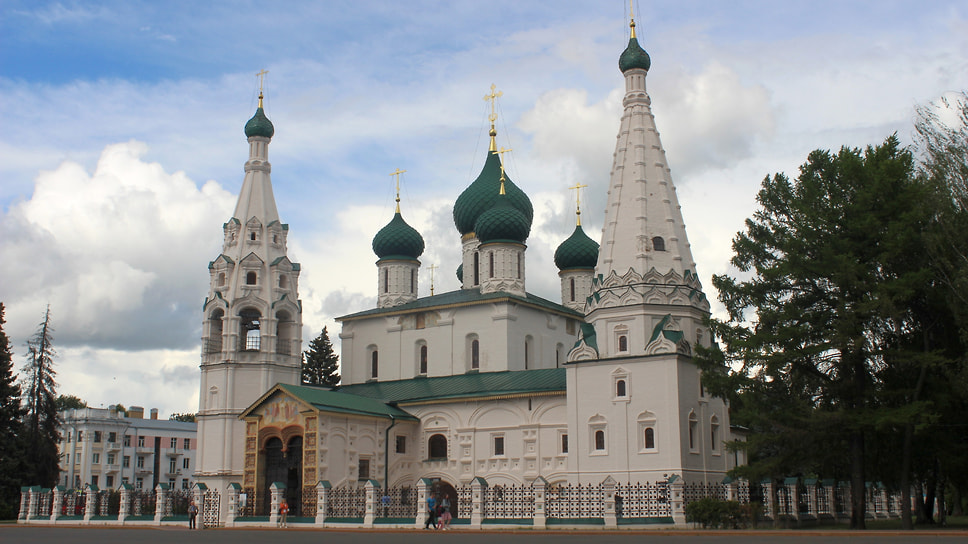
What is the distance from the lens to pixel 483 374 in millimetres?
32938

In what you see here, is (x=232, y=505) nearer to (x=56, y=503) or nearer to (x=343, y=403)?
(x=343, y=403)

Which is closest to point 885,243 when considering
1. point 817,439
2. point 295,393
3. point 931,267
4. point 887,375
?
point 931,267

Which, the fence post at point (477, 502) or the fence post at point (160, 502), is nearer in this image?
the fence post at point (477, 502)

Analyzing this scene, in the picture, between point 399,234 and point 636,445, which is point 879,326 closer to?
point 636,445

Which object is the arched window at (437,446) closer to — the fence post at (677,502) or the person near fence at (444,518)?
the person near fence at (444,518)

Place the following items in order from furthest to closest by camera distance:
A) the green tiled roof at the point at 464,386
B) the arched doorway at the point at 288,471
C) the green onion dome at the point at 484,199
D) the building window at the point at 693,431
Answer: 1. the green onion dome at the point at 484,199
2. the green tiled roof at the point at 464,386
3. the arched doorway at the point at 288,471
4. the building window at the point at 693,431

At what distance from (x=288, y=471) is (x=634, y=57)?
55.1ft

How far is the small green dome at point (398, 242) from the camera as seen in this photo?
125 ft

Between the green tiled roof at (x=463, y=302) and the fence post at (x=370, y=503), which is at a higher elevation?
the green tiled roof at (x=463, y=302)

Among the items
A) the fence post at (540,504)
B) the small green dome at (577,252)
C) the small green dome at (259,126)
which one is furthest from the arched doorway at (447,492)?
the small green dome at (259,126)

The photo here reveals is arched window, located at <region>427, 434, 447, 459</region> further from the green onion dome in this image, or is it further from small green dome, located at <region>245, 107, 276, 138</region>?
small green dome, located at <region>245, 107, 276, 138</region>

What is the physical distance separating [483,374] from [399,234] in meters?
8.02

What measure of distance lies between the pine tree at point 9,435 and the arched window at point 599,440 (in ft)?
66.6

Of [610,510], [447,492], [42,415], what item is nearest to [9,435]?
[42,415]
